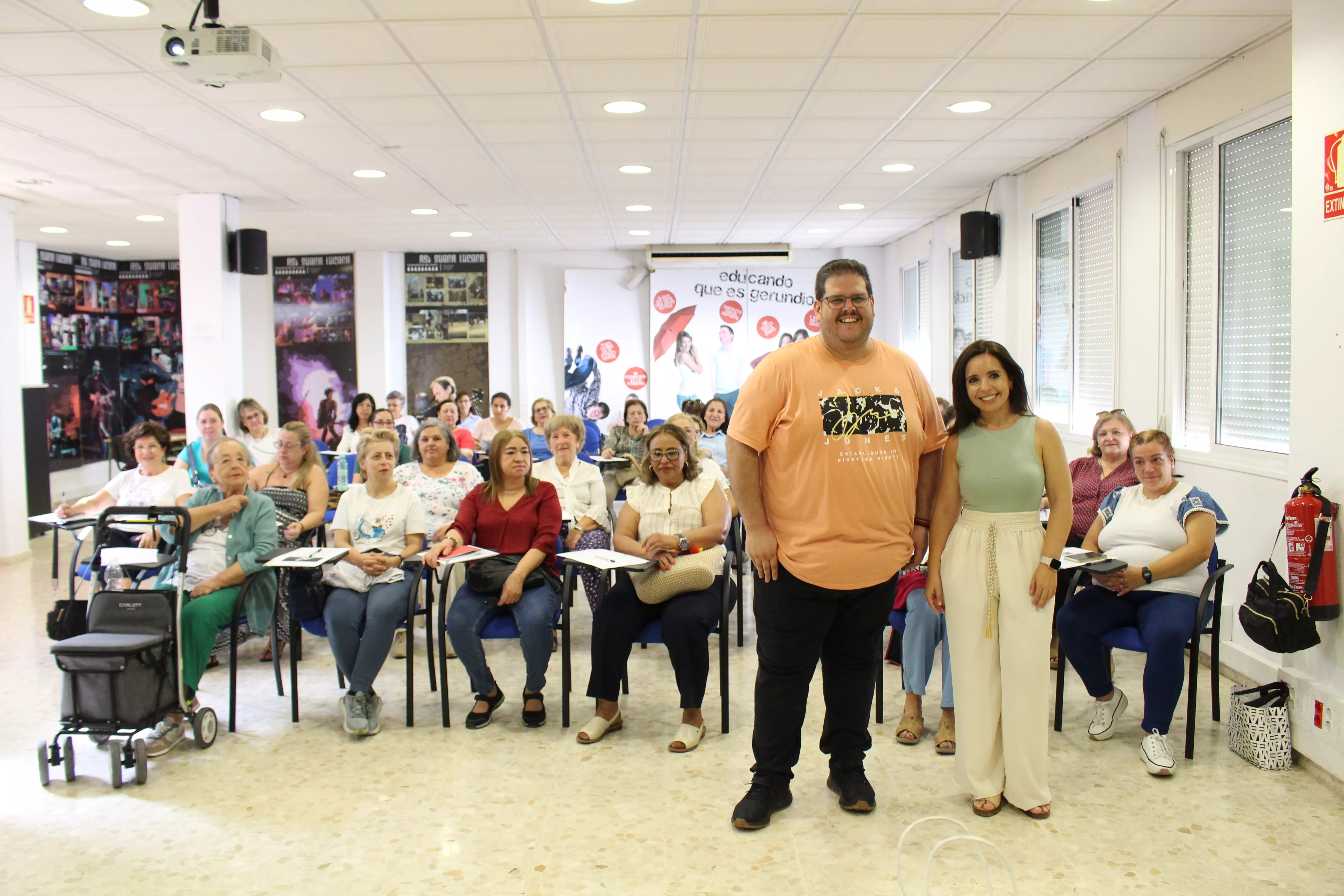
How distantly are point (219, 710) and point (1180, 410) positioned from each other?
5.20 m

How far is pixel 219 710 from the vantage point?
14.2 ft

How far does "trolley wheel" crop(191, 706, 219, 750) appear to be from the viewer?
3.86 m

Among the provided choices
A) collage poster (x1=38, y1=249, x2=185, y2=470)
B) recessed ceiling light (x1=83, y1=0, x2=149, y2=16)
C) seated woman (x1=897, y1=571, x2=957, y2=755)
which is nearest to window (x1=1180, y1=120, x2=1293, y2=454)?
seated woman (x1=897, y1=571, x2=957, y2=755)

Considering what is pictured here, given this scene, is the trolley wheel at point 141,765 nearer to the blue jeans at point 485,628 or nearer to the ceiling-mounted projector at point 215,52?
the blue jeans at point 485,628

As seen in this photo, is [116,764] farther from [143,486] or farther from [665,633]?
[143,486]

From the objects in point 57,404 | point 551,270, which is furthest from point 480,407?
point 57,404

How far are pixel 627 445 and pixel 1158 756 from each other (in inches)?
196

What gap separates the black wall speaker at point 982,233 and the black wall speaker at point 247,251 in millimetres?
5742

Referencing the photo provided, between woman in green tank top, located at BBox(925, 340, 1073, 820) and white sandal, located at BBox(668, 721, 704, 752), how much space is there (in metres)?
1.06

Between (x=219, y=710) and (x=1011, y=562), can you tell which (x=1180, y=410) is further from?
(x=219, y=710)

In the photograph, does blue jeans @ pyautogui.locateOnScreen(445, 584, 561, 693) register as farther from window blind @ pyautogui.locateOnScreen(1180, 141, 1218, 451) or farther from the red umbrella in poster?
the red umbrella in poster

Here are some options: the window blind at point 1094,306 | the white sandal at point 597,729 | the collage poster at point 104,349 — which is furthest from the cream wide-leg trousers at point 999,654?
the collage poster at point 104,349

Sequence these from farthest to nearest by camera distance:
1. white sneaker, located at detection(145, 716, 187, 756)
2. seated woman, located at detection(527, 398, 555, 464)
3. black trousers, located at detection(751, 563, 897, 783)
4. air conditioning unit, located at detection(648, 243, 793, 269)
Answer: air conditioning unit, located at detection(648, 243, 793, 269)
seated woman, located at detection(527, 398, 555, 464)
white sneaker, located at detection(145, 716, 187, 756)
black trousers, located at detection(751, 563, 897, 783)

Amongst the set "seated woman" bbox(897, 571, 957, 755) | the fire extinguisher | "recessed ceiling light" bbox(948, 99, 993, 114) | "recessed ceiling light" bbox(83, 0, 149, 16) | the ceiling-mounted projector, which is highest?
"recessed ceiling light" bbox(948, 99, 993, 114)
